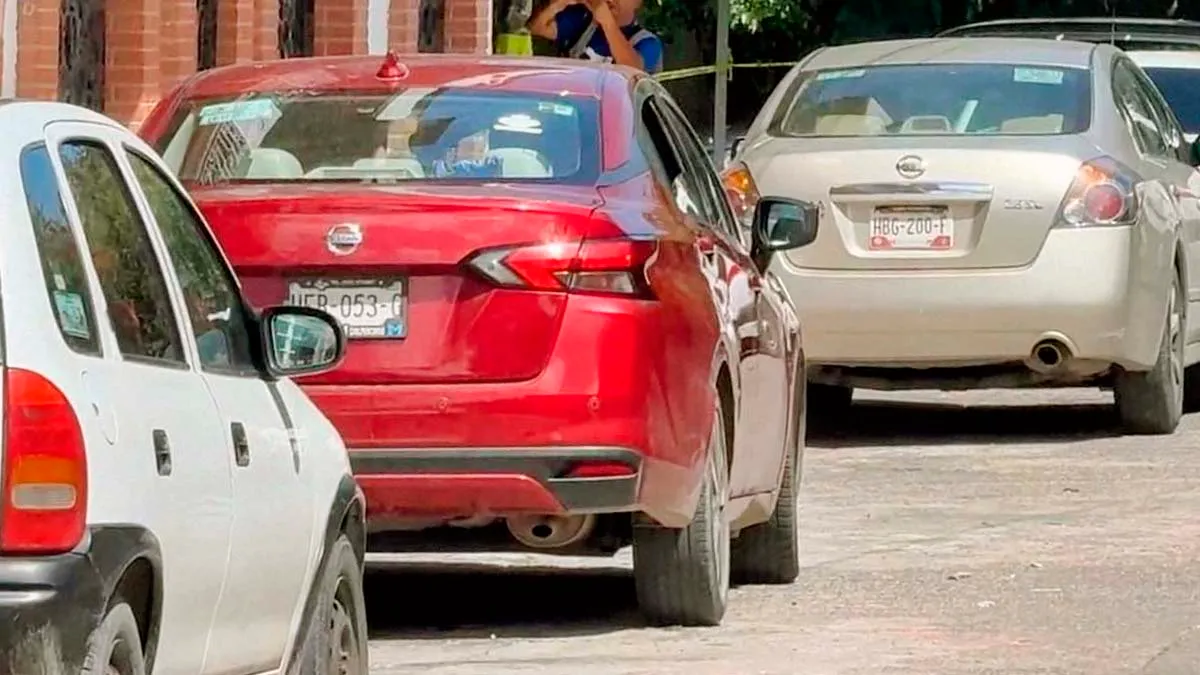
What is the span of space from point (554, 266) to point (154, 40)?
7319 mm

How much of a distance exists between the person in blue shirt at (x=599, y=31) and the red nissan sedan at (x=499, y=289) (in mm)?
8030

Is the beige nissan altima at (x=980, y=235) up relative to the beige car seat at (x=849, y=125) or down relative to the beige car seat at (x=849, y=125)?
down

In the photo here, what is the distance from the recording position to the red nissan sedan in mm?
8219

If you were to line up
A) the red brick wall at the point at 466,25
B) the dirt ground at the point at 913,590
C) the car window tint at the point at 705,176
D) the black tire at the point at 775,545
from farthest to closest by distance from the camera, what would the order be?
the red brick wall at the point at 466,25
the black tire at the point at 775,545
the car window tint at the point at 705,176
the dirt ground at the point at 913,590

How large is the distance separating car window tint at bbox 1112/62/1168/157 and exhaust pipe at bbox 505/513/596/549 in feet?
19.8

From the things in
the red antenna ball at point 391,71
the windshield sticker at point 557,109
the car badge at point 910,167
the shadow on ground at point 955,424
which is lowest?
the shadow on ground at point 955,424

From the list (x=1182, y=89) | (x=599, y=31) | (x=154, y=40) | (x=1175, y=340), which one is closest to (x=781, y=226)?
(x=1175, y=340)

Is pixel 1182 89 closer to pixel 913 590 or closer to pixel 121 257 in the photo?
pixel 913 590

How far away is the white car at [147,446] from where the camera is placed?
471 cm

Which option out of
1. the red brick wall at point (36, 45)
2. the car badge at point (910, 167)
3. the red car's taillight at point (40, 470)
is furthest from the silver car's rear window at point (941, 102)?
the red car's taillight at point (40, 470)

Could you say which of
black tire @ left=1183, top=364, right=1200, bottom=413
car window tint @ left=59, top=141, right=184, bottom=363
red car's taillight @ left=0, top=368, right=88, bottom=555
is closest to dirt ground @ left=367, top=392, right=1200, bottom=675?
black tire @ left=1183, top=364, right=1200, bottom=413

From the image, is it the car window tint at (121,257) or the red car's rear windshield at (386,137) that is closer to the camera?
the car window tint at (121,257)

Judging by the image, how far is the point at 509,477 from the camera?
323 inches

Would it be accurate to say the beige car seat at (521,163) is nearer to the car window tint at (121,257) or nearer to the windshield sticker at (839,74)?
the car window tint at (121,257)
